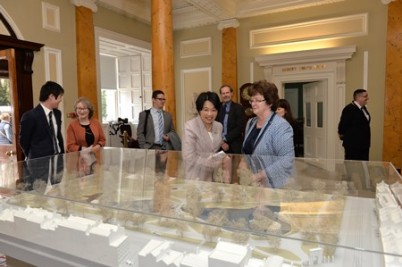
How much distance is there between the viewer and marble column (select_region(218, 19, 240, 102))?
23.0ft

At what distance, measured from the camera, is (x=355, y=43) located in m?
6.02

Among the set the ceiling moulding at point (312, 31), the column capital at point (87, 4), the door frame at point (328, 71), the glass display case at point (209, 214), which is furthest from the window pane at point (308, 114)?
the glass display case at point (209, 214)

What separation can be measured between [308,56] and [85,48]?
4.16 metres

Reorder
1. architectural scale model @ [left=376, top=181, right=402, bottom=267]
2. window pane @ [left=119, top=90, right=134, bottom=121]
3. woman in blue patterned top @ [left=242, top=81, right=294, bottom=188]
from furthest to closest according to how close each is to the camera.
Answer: window pane @ [left=119, top=90, right=134, bottom=121], woman in blue patterned top @ [left=242, top=81, right=294, bottom=188], architectural scale model @ [left=376, top=181, right=402, bottom=267]

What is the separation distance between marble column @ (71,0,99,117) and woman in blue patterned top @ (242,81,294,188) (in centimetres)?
426

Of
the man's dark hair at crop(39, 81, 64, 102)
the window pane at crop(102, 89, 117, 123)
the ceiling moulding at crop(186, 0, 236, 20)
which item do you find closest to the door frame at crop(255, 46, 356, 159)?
the ceiling moulding at crop(186, 0, 236, 20)

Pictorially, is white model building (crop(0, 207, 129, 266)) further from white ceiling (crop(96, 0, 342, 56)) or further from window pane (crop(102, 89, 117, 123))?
window pane (crop(102, 89, 117, 123))

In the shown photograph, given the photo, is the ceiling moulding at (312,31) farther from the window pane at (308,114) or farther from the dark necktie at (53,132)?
the dark necktie at (53,132)

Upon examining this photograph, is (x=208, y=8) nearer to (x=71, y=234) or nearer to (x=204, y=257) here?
(x=71, y=234)

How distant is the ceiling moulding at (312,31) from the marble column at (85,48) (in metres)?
3.28

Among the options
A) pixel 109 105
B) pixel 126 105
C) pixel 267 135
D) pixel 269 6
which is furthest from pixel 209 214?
pixel 109 105

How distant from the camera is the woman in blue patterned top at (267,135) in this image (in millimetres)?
1963

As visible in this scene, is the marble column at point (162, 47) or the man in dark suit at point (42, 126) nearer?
the man in dark suit at point (42, 126)

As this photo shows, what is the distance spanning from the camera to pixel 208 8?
6.24 metres
